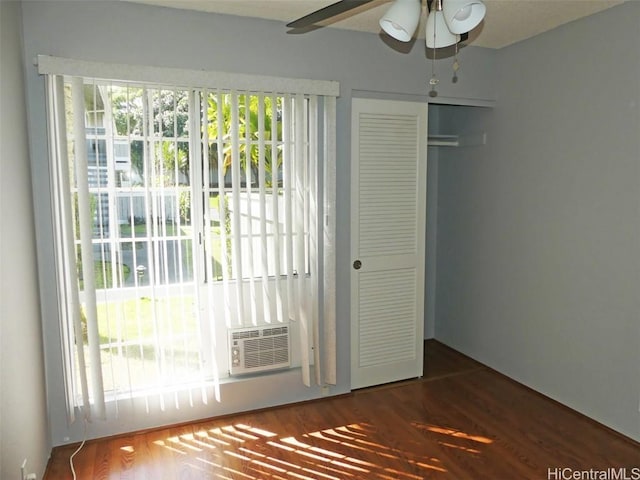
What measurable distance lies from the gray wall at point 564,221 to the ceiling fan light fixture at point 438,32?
141 centimetres

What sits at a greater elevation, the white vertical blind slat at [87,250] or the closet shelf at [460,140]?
the closet shelf at [460,140]

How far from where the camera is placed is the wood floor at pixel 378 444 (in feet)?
8.25

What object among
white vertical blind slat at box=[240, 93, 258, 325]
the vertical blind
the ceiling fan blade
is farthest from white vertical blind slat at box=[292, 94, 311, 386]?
the ceiling fan blade

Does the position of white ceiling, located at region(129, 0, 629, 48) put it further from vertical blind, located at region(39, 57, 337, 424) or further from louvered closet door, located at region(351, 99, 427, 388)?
louvered closet door, located at region(351, 99, 427, 388)

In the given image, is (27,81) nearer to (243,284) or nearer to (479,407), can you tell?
(243,284)

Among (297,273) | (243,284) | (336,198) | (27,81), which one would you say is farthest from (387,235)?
(27,81)

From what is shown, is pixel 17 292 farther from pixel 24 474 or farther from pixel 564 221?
pixel 564 221

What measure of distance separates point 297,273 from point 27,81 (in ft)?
6.26

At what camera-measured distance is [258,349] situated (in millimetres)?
3121

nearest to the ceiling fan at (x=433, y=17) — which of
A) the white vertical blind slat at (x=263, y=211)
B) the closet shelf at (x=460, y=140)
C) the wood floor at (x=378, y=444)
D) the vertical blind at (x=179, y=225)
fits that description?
the white vertical blind slat at (x=263, y=211)

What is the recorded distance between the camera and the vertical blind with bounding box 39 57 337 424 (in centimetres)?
260

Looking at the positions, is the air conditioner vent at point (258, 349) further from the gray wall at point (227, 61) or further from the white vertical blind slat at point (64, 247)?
the white vertical blind slat at point (64, 247)

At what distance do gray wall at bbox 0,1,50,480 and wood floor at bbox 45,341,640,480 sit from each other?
1.52 ft

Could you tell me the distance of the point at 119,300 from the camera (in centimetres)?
273
